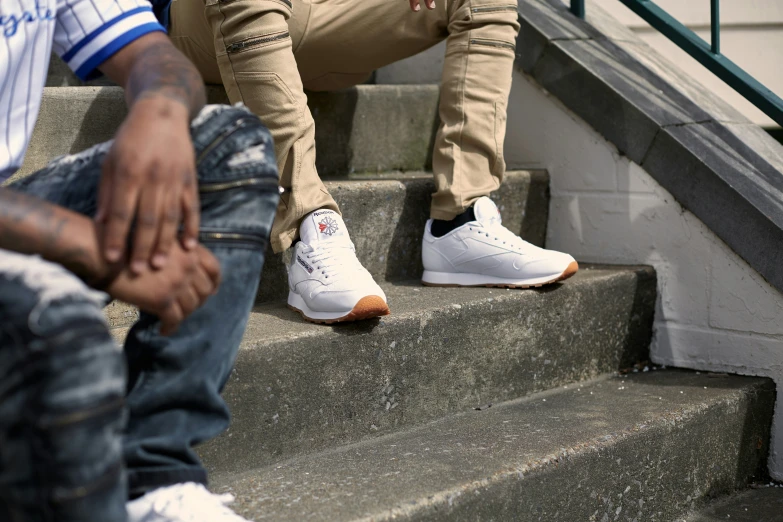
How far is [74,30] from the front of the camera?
1017mm

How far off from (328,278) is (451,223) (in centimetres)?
42

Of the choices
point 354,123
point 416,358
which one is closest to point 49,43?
point 416,358

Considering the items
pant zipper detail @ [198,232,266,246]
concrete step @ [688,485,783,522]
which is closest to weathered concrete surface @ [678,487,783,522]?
concrete step @ [688,485,783,522]

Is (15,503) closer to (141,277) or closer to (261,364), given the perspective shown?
(141,277)

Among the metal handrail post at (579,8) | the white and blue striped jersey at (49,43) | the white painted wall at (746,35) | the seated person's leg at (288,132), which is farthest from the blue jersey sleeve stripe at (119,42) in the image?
the white painted wall at (746,35)

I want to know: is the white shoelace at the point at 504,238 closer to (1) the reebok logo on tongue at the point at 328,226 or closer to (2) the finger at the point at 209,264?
(1) the reebok logo on tongue at the point at 328,226

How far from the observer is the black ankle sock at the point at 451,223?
→ 5.80ft

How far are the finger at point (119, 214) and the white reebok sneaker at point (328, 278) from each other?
65 centimetres

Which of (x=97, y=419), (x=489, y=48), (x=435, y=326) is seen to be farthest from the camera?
(x=489, y=48)

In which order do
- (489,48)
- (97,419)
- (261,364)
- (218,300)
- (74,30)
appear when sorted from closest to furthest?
(97,419) < (218,300) < (74,30) < (261,364) < (489,48)

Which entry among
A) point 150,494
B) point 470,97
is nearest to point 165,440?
point 150,494

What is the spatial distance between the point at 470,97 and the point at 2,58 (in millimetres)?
1038

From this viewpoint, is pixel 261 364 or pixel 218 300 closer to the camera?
pixel 218 300

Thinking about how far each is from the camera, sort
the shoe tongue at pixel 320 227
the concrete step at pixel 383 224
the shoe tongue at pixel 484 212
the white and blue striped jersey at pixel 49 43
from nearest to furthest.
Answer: the white and blue striped jersey at pixel 49 43 < the shoe tongue at pixel 320 227 < the concrete step at pixel 383 224 < the shoe tongue at pixel 484 212
